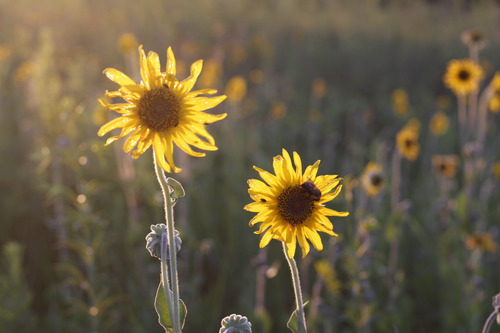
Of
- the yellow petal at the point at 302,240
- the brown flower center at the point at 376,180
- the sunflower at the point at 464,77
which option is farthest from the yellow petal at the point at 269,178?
the sunflower at the point at 464,77

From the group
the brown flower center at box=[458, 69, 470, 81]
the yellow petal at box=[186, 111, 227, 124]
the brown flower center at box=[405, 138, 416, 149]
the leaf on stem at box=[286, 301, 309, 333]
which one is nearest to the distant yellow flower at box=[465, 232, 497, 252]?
the brown flower center at box=[405, 138, 416, 149]

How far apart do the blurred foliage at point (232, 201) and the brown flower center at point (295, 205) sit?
0.38 meters

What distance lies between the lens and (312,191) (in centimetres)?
107

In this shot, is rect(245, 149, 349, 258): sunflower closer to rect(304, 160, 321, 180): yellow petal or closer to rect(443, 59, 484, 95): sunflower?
rect(304, 160, 321, 180): yellow petal

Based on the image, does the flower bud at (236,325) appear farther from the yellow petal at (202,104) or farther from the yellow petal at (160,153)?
the yellow petal at (202,104)

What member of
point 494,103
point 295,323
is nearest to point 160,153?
point 295,323

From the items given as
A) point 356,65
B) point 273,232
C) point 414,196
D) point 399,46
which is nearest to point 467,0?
point 399,46

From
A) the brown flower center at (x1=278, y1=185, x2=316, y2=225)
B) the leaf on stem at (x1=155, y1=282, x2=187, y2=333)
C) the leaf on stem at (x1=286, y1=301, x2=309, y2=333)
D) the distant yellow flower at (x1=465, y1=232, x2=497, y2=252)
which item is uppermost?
the brown flower center at (x1=278, y1=185, x2=316, y2=225)

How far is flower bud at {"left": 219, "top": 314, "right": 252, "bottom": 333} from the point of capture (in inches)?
38.7

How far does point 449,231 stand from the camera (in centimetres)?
290

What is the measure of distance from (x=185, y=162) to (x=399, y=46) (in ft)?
21.4

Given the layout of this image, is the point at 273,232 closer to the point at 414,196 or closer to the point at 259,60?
the point at 414,196

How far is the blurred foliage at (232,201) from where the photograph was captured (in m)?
2.21

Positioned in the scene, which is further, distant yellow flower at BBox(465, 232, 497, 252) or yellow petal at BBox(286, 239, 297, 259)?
distant yellow flower at BBox(465, 232, 497, 252)
